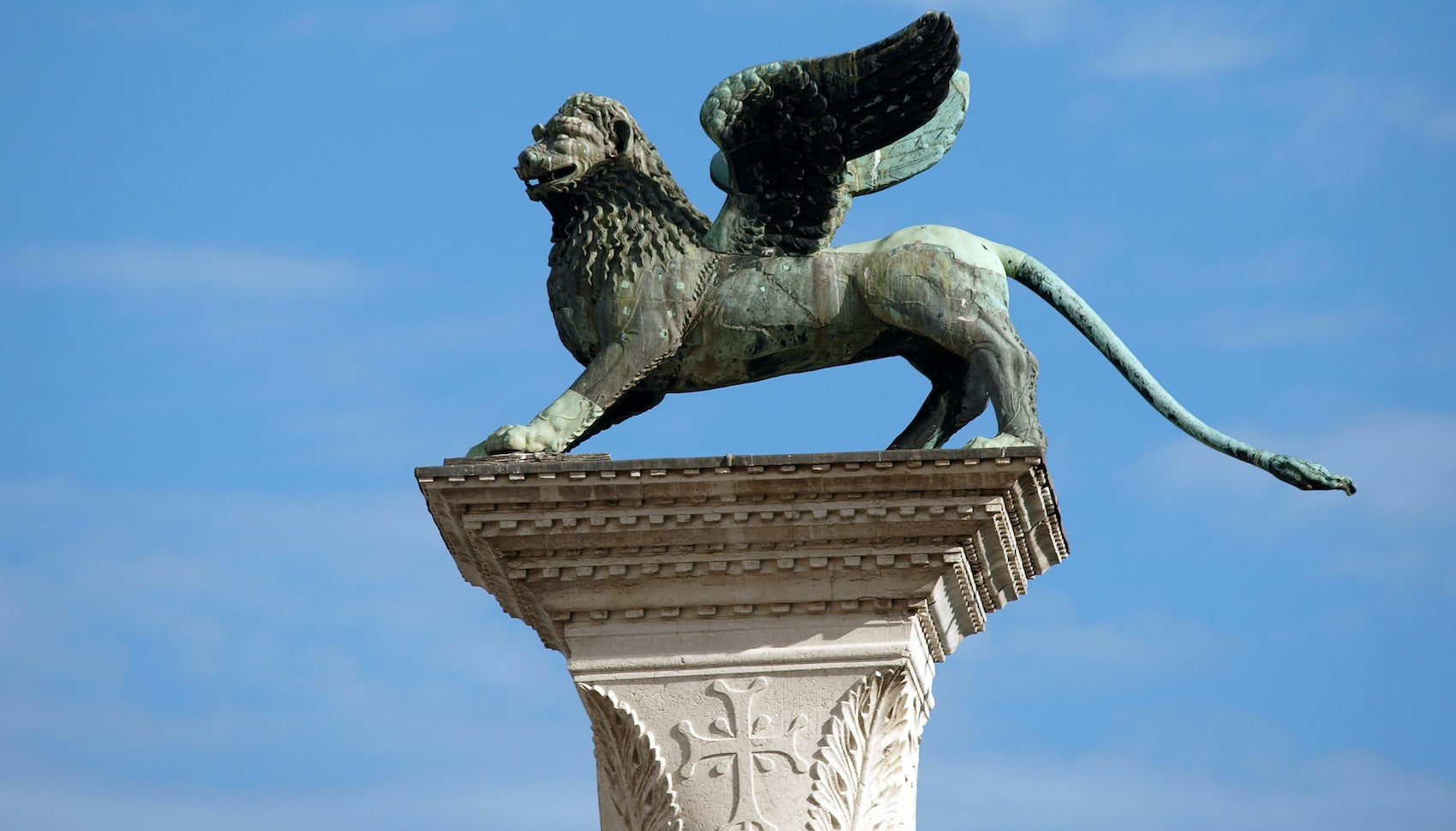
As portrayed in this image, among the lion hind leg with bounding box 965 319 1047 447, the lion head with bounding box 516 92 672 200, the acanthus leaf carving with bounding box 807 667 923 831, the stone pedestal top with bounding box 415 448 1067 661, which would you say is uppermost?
the lion head with bounding box 516 92 672 200

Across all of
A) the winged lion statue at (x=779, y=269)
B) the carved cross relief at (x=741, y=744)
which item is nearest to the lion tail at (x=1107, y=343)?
the winged lion statue at (x=779, y=269)

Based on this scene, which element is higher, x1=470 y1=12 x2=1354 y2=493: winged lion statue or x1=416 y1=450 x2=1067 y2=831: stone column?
x1=470 y1=12 x2=1354 y2=493: winged lion statue

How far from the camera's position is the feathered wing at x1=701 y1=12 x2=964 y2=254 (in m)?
14.7

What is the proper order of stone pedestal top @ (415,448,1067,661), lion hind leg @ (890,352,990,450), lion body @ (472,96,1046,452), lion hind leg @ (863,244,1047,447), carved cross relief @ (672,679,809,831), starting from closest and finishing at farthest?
stone pedestal top @ (415,448,1067,661)
carved cross relief @ (672,679,809,831)
lion hind leg @ (863,244,1047,447)
lion body @ (472,96,1046,452)
lion hind leg @ (890,352,990,450)

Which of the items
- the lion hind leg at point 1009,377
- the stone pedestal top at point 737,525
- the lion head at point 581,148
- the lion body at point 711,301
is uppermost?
the lion head at point 581,148

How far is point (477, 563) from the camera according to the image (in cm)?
1482

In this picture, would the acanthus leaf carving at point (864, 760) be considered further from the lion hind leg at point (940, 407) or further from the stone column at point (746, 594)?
the lion hind leg at point (940, 407)

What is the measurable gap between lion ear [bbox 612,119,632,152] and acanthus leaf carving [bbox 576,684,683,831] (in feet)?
9.28

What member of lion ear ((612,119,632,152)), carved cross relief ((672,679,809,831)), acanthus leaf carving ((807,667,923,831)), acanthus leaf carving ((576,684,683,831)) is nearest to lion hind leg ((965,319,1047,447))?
acanthus leaf carving ((807,667,923,831))

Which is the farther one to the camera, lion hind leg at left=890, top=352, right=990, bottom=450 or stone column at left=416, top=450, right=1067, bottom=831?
lion hind leg at left=890, top=352, right=990, bottom=450

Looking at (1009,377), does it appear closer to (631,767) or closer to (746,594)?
(746,594)

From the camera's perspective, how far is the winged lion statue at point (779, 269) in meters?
14.6

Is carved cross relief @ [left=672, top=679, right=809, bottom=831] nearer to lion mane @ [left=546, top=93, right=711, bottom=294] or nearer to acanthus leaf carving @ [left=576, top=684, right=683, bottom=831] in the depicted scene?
acanthus leaf carving @ [left=576, top=684, right=683, bottom=831]

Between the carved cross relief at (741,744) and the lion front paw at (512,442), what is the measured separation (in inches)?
59.9
